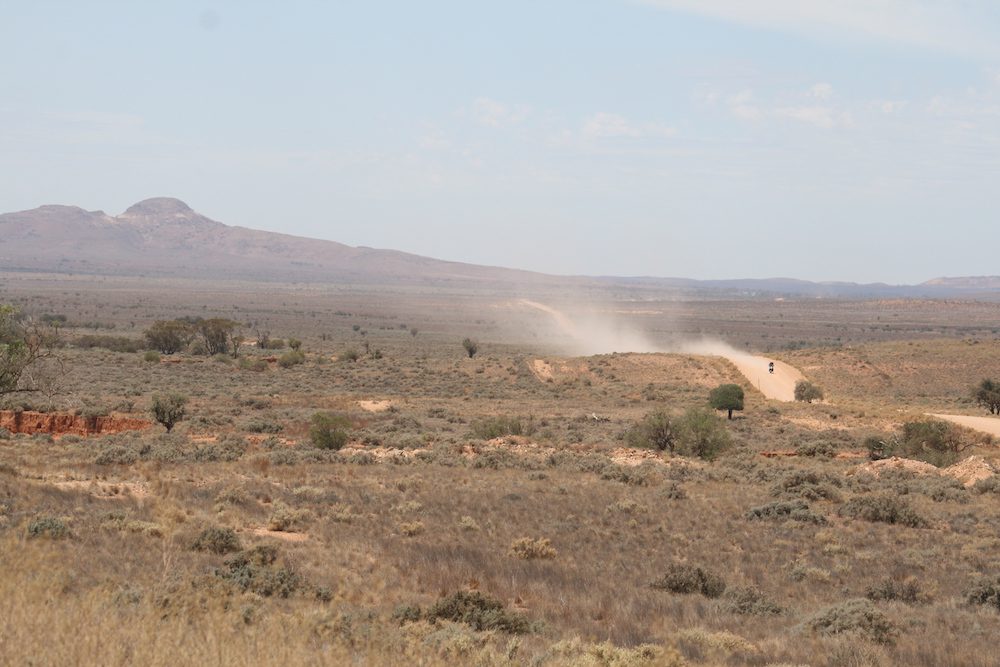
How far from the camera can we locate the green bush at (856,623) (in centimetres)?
1072

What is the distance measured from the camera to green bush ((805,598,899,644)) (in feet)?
35.2

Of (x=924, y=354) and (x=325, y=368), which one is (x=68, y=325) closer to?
(x=325, y=368)

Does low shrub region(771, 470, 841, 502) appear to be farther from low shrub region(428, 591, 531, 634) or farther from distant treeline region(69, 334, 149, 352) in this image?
distant treeline region(69, 334, 149, 352)

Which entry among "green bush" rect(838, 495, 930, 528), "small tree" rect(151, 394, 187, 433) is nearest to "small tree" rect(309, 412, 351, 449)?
"small tree" rect(151, 394, 187, 433)

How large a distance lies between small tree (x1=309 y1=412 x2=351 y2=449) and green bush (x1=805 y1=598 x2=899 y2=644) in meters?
21.2

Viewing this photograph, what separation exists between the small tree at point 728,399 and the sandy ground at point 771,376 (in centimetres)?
771

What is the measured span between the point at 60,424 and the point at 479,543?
23548 mm

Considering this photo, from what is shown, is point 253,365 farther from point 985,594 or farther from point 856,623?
point 856,623

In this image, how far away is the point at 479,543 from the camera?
1625 centimetres

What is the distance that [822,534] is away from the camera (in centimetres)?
1772

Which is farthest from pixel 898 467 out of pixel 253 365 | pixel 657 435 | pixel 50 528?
pixel 253 365

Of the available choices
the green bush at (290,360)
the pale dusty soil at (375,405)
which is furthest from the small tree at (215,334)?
the pale dusty soil at (375,405)

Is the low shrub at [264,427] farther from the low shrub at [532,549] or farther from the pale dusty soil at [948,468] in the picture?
the low shrub at [532,549]

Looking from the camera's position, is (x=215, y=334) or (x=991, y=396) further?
(x=215, y=334)
